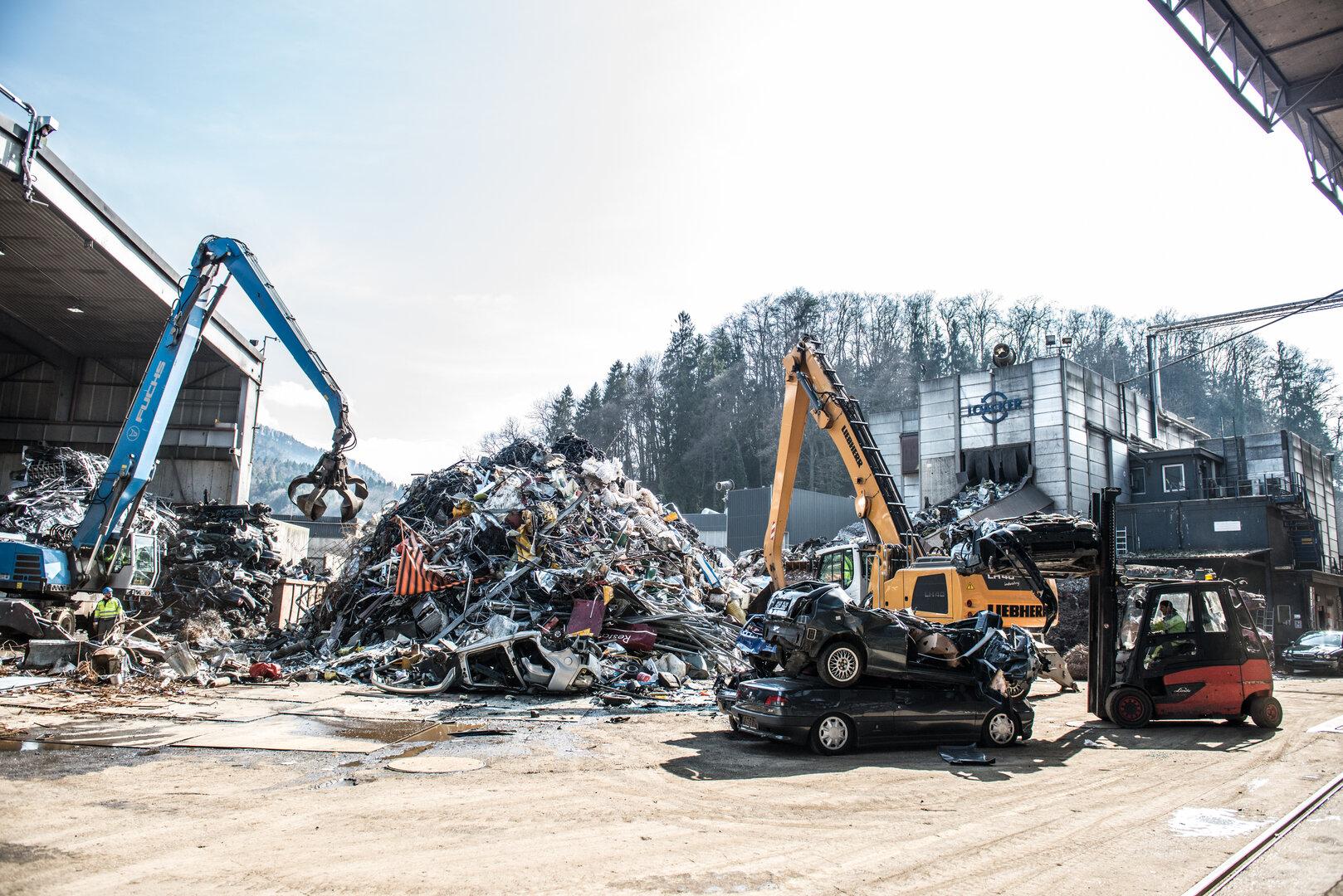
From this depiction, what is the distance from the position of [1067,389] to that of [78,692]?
101ft

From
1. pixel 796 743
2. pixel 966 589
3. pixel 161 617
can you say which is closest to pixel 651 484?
pixel 161 617

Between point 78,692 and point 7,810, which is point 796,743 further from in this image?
point 78,692

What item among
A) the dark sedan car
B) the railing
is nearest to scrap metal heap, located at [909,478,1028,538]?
the railing

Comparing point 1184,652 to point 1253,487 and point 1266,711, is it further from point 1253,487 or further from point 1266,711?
point 1253,487

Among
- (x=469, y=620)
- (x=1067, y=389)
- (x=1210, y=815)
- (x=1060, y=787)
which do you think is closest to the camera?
(x=1210, y=815)

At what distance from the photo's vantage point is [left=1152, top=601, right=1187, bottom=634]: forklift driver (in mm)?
10523

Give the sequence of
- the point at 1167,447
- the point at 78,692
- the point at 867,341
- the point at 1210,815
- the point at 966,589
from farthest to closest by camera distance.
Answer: the point at 867,341 < the point at 1167,447 < the point at 966,589 < the point at 78,692 < the point at 1210,815

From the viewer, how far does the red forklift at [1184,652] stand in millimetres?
10477

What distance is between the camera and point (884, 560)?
546 inches

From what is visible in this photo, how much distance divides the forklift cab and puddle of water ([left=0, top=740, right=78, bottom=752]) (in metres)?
12.0

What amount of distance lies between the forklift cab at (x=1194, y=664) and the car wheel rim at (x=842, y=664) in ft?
14.6

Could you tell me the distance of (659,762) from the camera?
7.86m

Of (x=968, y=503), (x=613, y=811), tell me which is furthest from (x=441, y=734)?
(x=968, y=503)

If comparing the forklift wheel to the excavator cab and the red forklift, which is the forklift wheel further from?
the excavator cab
